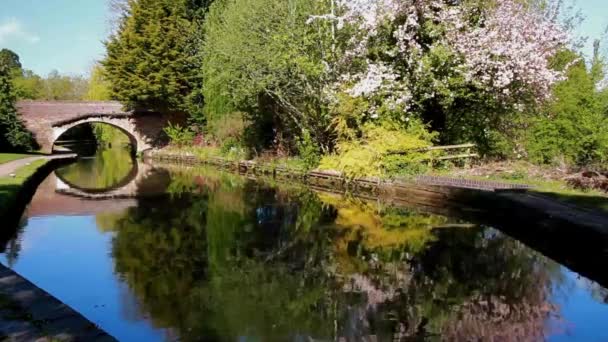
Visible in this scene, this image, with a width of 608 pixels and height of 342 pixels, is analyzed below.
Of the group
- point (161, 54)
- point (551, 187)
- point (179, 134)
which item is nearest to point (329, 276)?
point (551, 187)

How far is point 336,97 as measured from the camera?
20.0m

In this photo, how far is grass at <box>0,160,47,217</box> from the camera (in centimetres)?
1301

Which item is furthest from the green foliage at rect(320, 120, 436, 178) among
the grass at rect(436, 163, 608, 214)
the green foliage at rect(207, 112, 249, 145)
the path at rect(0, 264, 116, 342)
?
the path at rect(0, 264, 116, 342)

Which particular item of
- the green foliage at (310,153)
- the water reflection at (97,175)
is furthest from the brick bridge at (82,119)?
the green foliage at (310,153)

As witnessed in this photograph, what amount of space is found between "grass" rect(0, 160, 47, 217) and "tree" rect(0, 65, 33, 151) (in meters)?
14.6

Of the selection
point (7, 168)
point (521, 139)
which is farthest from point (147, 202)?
point (521, 139)

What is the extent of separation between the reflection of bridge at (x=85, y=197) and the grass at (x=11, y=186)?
75 cm

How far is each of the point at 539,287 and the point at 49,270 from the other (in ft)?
26.8

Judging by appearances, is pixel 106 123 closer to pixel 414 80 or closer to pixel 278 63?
pixel 278 63

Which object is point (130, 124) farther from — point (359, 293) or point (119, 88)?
point (359, 293)

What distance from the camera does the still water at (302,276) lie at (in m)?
7.08

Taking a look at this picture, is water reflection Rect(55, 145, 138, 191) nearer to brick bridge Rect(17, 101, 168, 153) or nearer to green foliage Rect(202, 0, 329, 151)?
brick bridge Rect(17, 101, 168, 153)

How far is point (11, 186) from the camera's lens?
1593cm

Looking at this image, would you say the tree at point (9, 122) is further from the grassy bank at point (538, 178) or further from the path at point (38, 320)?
the path at point (38, 320)
